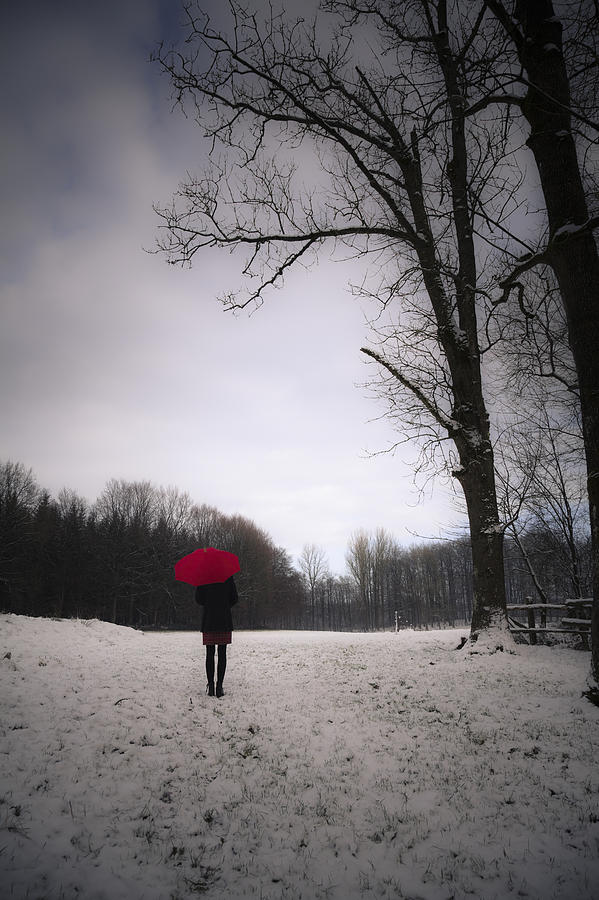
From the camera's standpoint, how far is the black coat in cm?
677

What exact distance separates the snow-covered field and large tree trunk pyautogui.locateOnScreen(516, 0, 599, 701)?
193cm

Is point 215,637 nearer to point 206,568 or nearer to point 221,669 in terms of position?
point 221,669

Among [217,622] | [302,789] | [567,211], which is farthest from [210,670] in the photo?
[567,211]

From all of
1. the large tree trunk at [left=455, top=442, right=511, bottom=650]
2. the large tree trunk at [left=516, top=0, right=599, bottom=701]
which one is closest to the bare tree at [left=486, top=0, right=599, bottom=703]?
the large tree trunk at [left=516, top=0, right=599, bottom=701]

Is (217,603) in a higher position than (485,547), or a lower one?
lower

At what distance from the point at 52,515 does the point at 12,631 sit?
42328 mm

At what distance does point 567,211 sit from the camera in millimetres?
5301

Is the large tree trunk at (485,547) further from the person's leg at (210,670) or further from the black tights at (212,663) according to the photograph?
the person's leg at (210,670)

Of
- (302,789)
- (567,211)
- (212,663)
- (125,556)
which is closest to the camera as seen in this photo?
(302,789)

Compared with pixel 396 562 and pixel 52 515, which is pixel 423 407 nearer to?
pixel 52 515

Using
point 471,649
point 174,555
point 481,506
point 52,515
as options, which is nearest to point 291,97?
point 481,506

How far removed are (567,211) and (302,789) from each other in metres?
7.20

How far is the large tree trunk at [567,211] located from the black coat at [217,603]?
17.1ft

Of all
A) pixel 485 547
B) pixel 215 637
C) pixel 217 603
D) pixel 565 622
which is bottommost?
pixel 565 622
